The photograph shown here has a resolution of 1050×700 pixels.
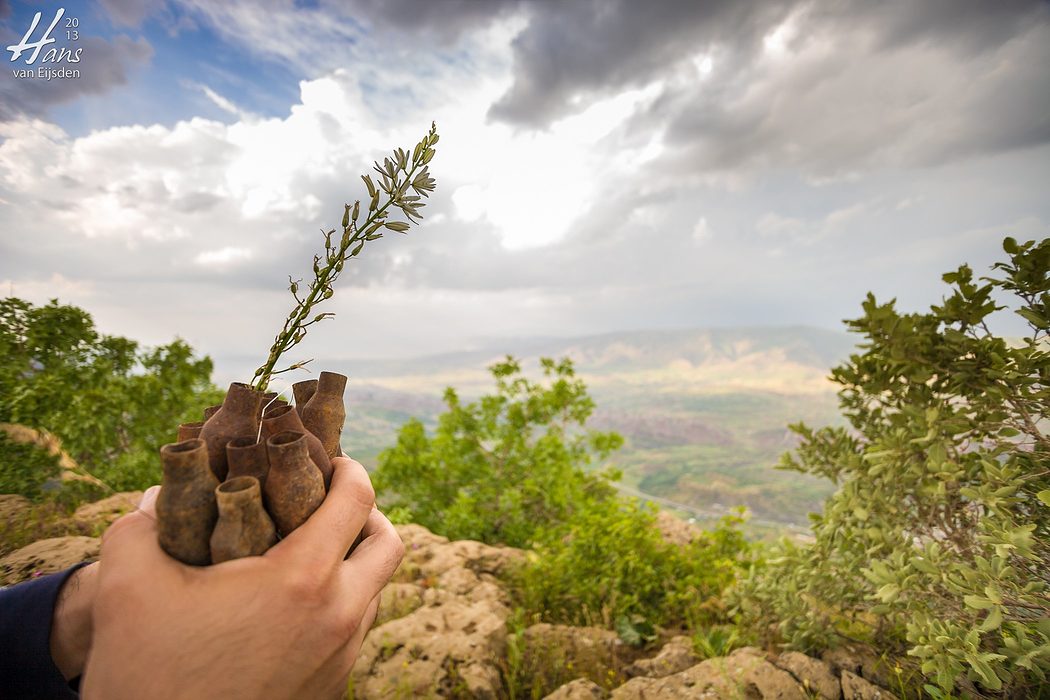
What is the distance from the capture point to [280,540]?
1498mm

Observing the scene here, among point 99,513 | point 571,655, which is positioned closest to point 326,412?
point 99,513

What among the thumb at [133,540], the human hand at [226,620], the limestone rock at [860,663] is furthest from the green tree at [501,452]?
the thumb at [133,540]

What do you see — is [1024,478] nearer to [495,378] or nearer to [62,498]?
[62,498]

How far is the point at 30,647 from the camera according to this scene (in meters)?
1.64

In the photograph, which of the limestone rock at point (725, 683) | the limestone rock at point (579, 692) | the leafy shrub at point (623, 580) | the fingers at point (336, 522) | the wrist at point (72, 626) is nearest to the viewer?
the fingers at point (336, 522)

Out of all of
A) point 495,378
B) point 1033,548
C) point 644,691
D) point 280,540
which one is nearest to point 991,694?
point 1033,548

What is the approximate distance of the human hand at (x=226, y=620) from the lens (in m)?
1.17

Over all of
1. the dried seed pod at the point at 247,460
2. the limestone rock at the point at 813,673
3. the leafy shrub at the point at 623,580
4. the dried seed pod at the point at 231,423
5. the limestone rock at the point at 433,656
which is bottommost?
the leafy shrub at the point at 623,580

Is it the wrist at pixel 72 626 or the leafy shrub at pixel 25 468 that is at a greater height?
the leafy shrub at pixel 25 468

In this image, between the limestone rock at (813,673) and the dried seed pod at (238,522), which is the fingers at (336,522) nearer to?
the dried seed pod at (238,522)

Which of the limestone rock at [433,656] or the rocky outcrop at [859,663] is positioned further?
the limestone rock at [433,656]

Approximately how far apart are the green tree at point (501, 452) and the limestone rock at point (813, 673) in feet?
20.7

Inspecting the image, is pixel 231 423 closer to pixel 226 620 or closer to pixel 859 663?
pixel 226 620

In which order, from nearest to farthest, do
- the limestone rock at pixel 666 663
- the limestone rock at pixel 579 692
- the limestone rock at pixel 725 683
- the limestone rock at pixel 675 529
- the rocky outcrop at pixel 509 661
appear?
the rocky outcrop at pixel 509 661
the limestone rock at pixel 725 683
the limestone rock at pixel 579 692
the limestone rock at pixel 666 663
the limestone rock at pixel 675 529
